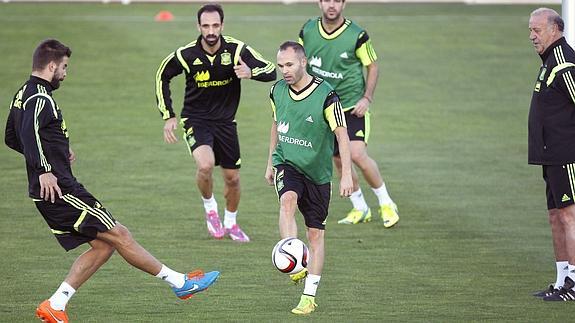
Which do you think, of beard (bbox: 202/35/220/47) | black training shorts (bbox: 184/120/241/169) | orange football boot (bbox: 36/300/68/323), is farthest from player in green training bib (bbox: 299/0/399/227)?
orange football boot (bbox: 36/300/68/323)

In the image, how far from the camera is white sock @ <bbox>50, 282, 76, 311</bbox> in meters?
9.22

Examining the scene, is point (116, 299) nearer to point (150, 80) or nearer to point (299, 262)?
point (299, 262)

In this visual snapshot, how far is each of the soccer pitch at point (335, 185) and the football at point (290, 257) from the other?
40 cm

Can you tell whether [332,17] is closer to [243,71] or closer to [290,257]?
[243,71]

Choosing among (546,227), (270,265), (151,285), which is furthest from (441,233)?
(151,285)

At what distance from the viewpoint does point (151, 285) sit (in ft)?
35.3

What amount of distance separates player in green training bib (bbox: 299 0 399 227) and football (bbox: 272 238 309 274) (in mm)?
3893

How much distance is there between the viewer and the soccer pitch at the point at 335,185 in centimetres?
1027

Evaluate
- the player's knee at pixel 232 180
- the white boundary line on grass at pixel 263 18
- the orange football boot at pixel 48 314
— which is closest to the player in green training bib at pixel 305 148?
the orange football boot at pixel 48 314

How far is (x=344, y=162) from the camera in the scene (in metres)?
9.76

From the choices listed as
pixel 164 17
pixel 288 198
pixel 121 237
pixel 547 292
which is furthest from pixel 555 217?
pixel 164 17

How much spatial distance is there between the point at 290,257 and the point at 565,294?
2431 millimetres

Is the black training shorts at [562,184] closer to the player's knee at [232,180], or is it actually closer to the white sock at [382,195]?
the white sock at [382,195]

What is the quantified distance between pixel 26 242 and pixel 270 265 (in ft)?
8.77
